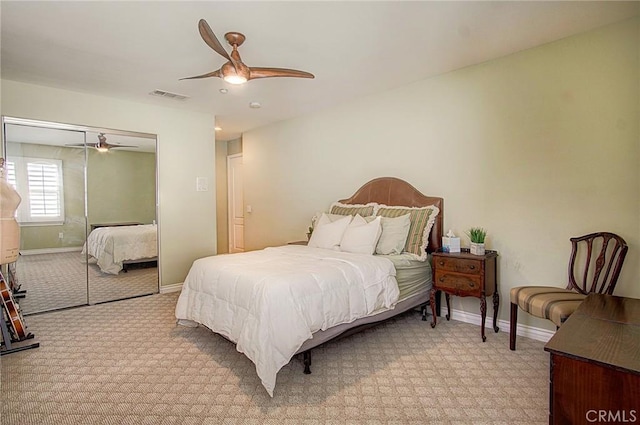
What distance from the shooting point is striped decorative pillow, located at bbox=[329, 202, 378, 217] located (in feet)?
13.0

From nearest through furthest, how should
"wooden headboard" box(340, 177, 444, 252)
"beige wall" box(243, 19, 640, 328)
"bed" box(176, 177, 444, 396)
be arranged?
"bed" box(176, 177, 444, 396)
"beige wall" box(243, 19, 640, 328)
"wooden headboard" box(340, 177, 444, 252)

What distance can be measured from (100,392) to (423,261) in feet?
9.26

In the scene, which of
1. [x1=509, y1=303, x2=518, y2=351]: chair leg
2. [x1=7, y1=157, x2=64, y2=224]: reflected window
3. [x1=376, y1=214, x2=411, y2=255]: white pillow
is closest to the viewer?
[x1=509, y1=303, x2=518, y2=351]: chair leg

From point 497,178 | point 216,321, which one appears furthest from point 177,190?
point 497,178

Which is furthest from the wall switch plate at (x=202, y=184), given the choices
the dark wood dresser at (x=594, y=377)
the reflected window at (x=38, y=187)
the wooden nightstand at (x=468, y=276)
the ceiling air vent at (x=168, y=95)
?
the dark wood dresser at (x=594, y=377)

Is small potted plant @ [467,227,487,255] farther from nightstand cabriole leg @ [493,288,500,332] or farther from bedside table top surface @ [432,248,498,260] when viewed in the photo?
nightstand cabriole leg @ [493,288,500,332]

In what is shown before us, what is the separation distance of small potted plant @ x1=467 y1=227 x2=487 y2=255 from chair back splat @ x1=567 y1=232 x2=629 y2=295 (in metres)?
0.67

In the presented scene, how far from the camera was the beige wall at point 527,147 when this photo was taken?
102 inches

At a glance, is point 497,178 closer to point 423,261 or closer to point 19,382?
point 423,261

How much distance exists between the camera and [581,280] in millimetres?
2777

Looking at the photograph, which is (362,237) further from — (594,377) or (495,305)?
(594,377)

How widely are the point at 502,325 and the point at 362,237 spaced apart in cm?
157

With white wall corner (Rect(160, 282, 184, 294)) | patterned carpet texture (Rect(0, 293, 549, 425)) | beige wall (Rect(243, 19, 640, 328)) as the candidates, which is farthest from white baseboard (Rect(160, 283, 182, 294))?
beige wall (Rect(243, 19, 640, 328))

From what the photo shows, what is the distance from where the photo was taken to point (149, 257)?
466 cm
